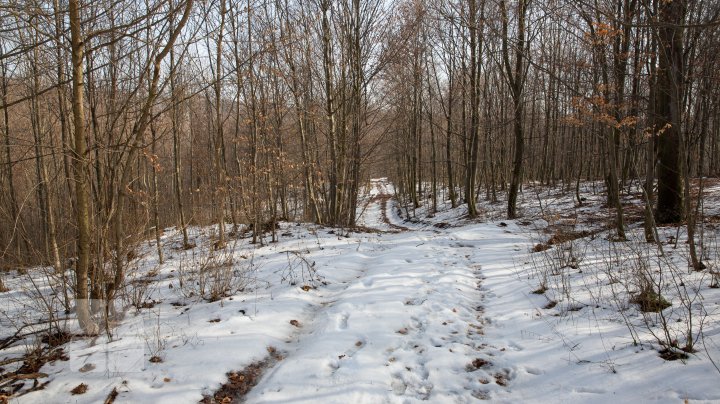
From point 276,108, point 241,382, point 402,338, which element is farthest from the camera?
point 276,108

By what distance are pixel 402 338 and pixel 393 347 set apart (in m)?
0.21

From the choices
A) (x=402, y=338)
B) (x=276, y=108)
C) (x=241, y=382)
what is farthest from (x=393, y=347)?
(x=276, y=108)

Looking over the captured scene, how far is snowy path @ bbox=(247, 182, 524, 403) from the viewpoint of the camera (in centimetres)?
302

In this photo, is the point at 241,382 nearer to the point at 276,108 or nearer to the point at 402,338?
the point at 402,338

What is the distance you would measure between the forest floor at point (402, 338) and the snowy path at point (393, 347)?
2 cm

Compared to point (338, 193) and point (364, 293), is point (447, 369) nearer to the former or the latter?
point (364, 293)

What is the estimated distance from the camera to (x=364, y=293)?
521 cm

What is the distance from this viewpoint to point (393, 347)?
3.69m

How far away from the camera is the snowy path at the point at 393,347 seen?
9.91 ft

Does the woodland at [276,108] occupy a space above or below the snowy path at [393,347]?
above

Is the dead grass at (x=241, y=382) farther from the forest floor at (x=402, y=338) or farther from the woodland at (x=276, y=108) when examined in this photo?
the woodland at (x=276, y=108)

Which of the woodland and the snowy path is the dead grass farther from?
the woodland

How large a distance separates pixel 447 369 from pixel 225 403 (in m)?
1.92

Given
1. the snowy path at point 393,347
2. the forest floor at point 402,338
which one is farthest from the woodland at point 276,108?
the snowy path at point 393,347
